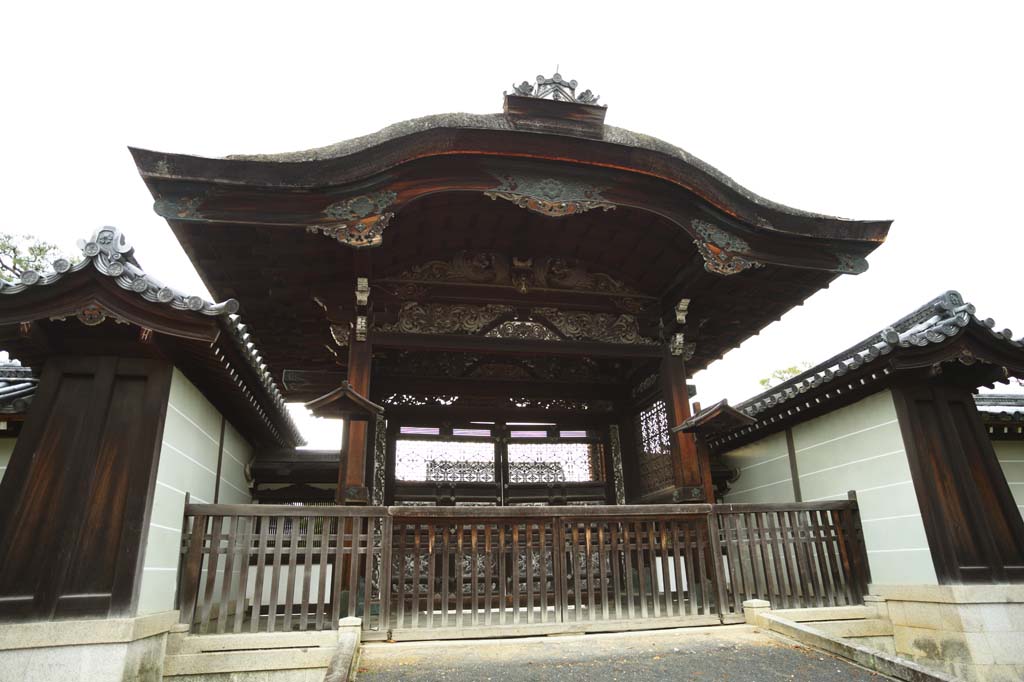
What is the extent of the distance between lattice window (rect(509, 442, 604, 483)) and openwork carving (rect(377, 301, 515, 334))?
2.71 meters

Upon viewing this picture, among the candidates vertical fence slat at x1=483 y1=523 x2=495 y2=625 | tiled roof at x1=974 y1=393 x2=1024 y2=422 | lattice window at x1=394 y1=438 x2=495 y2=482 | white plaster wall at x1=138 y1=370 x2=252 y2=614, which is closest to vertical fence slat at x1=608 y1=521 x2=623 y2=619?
vertical fence slat at x1=483 y1=523 x2=495 y2=625

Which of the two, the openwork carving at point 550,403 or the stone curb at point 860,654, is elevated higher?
the openwork carving at point 550,403

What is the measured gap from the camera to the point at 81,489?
15.1 ft

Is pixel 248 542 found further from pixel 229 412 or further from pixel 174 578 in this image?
pixel 229 412

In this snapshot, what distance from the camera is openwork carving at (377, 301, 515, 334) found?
7.77 meters

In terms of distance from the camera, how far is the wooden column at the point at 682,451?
24.7 feet

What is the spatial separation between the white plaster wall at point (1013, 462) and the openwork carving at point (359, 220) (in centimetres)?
829

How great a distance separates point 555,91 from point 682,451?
4548mm

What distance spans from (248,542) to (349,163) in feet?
12.3

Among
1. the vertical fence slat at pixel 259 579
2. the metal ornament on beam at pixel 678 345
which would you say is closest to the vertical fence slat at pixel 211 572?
the vertical fence slat at pixel 259 579

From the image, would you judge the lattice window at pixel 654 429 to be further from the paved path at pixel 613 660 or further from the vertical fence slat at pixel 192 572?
the vertical fence slat at pixel 192 572

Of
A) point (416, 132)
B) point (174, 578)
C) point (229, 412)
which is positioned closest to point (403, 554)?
point (174, 578)

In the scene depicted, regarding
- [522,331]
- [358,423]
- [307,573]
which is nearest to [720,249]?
[522,331]

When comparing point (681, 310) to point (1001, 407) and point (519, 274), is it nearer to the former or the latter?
point (519, 274)
